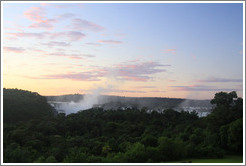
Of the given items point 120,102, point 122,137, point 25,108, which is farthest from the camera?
point 120,102

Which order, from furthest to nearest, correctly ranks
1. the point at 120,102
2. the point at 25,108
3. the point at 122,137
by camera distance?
the point at 120,102 → the point at 25,108 → the point at 122,137

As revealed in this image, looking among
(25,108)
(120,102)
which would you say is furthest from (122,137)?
(120,102)

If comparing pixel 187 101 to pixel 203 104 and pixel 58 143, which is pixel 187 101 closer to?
pixel 203 104

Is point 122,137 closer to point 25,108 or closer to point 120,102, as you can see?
point 25,108

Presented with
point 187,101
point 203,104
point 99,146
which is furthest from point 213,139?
point 187,101

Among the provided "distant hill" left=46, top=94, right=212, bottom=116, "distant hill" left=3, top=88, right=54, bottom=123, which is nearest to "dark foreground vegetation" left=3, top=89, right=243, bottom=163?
"distant hill" left=3, top=88, right=54, bottom=123

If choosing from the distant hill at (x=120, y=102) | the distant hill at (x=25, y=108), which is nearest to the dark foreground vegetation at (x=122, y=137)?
the distant hill at (x=25, y=108)

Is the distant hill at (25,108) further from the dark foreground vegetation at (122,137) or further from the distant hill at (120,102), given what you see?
the distant hill at (120,102)
